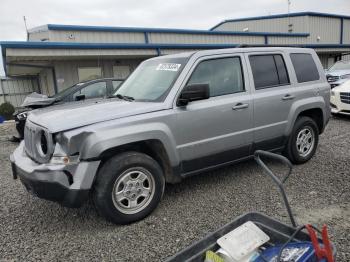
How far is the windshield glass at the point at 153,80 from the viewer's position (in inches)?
147

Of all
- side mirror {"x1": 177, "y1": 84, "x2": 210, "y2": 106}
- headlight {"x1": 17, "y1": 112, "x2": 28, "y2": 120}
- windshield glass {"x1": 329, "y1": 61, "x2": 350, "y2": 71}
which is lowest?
headlight {"x1": 17, "y1": 112, "x2": 28, "y2": 120}

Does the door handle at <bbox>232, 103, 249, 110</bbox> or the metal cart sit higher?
the door handle at <bbox>232, 103, 249, 110</bbox>

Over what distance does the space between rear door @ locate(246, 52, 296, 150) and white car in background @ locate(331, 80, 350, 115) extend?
5056mm

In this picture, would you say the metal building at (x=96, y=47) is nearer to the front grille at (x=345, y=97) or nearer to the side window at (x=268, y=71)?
the front grille at (x=345, y=97)

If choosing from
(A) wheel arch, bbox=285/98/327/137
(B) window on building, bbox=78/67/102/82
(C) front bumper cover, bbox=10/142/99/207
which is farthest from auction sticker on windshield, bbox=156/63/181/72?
(B) window on building, bbox=78/67/102/82

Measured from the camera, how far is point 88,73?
1371 centimetres

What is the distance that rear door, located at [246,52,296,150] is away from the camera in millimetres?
4262

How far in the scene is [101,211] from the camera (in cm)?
315

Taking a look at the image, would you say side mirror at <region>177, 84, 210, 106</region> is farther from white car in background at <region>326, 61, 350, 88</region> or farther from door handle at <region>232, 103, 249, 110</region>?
white car in background at <region>326, 61, 350, 88</region>

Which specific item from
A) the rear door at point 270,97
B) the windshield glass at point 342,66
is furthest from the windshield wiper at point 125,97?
the windshield glass at point 342,66

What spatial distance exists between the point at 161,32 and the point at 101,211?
14.1 metres

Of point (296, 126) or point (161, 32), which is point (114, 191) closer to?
point (296, 126)

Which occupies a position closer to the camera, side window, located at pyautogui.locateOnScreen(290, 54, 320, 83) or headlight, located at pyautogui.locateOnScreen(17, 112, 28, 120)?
side window, located at pyautogui.locateOnScreen(290, 54, 320, 83)

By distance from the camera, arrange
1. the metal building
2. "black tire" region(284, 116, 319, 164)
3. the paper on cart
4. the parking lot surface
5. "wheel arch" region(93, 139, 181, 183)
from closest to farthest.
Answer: the paper on cart < the parking lot surface < "wheel arch" region(93, 139, 181, 183) < "black tire" region(284, 116, 319, 164) < the metal building
